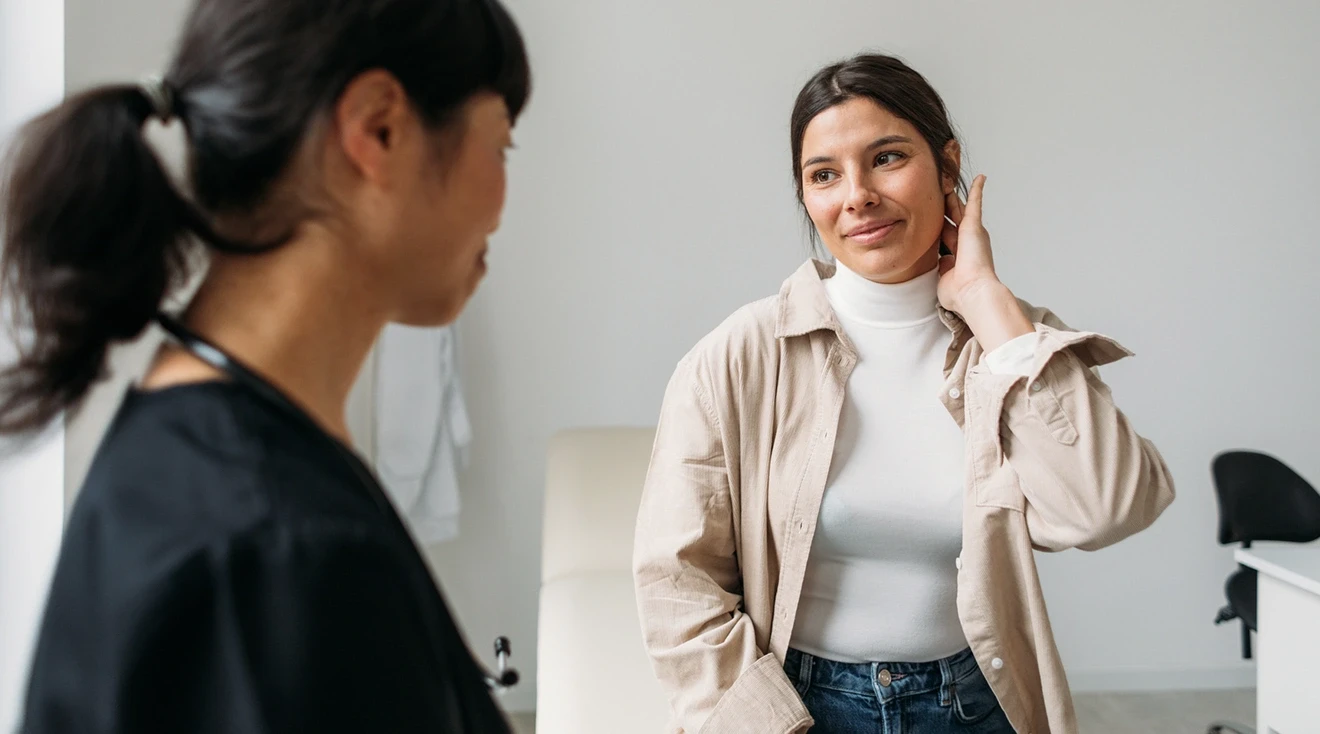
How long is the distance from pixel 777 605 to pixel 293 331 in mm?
987

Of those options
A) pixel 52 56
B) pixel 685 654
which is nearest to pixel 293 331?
pixel 685 654

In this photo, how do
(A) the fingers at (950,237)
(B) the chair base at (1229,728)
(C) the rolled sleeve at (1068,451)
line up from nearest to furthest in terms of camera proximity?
1. (C) the rolled sleeve at (1068,451)
2. (A) the fingers at (950,237)
3. (B) the chair base at (1229,728)

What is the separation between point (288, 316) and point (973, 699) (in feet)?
3.66

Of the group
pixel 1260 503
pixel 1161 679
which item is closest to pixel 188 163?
pixel 1260 503

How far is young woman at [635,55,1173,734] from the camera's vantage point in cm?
139

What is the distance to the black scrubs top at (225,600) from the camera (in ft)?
1.54

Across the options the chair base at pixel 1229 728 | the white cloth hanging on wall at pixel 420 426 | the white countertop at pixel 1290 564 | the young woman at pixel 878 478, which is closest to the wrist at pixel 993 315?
the young woman at pixel 878 478

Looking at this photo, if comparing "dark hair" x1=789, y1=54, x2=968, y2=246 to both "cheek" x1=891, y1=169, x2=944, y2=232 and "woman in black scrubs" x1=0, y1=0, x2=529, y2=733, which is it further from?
"woman in black scrubs" x1=0, y1=0, x2=529, y2=733

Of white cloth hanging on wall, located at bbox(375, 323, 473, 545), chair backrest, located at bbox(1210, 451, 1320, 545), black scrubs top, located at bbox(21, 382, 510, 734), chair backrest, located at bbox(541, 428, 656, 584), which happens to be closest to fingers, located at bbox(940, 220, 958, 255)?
chair backrest, located at bbox(541, 428, 656, 584)

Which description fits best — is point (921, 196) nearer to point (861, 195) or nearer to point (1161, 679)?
point (861, 195)

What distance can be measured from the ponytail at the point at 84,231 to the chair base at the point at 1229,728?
132 inches

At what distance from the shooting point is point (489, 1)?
2.08ft

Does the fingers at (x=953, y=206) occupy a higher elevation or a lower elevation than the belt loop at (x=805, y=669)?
higher

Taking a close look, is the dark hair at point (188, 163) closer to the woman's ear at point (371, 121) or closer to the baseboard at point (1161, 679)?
the woman's ear at point (371, 121)
